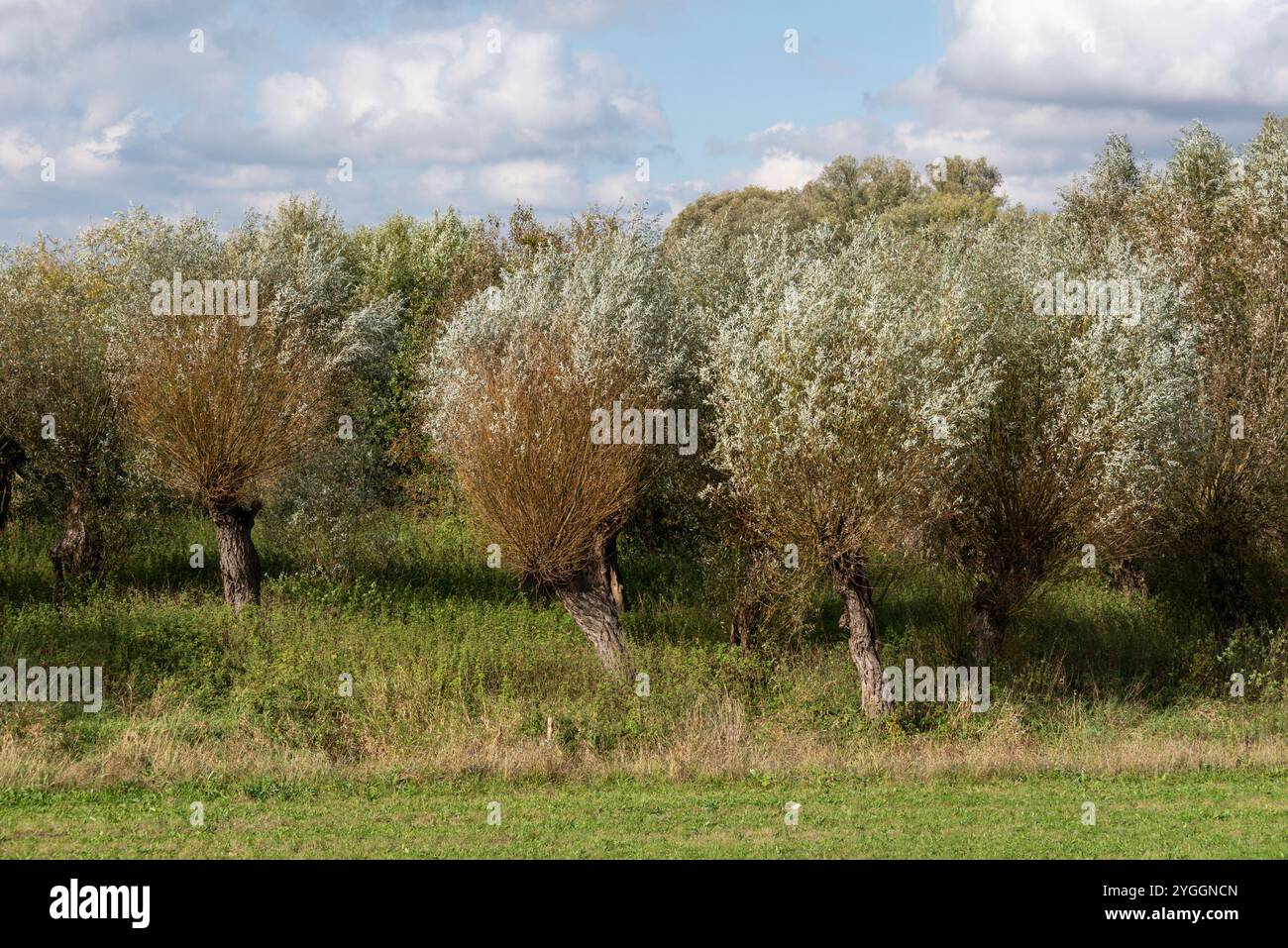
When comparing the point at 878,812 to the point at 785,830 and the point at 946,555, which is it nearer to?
the point at 785,830

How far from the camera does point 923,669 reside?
23.1 metres

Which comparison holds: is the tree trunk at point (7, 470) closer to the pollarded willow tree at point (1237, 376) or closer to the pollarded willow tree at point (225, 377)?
the pollarded willow tree at point (225, 377)

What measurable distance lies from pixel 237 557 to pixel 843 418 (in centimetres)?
1337

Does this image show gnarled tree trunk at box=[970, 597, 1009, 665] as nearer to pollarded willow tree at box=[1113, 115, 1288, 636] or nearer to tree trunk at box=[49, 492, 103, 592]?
pollarded willow tree at box=[1113, 115, 1288, 636]

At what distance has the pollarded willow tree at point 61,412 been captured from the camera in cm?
2642

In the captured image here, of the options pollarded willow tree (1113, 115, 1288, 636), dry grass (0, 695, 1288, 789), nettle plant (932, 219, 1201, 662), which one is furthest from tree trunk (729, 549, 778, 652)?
pollarded willow tree (1113, 115, 1288, 636)

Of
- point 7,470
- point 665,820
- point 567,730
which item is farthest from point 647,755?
point 7,470

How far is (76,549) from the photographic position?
27.2 metres

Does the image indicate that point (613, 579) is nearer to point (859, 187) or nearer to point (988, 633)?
point (988, 633)

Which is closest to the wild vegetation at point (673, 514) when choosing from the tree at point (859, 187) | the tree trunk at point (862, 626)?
the tree trunk at point (862, 626)

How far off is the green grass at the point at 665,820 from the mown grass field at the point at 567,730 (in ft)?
0.20

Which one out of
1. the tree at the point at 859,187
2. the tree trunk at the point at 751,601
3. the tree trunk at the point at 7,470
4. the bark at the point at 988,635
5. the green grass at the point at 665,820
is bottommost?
the green grass at the point at 665,820

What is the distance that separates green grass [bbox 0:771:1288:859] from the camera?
13812mm
